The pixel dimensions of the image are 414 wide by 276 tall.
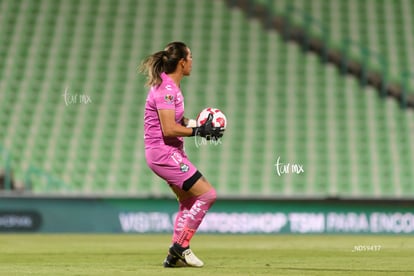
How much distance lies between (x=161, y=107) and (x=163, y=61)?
462 mm

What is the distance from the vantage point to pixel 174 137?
9.38 meters

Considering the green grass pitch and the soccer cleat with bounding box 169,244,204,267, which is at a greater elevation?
the soccer cleat with bounding box 169,244,204,267

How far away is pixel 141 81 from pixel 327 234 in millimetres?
6175

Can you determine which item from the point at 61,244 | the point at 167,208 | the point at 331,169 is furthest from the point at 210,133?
the point at 331,169

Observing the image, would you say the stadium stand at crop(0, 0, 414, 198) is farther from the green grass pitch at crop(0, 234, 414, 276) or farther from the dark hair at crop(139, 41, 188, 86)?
the dark hair at crop(139, 41, 188, 86)

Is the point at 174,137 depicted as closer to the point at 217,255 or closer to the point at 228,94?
the point at 217,255

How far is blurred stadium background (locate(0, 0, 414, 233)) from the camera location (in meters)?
19.3

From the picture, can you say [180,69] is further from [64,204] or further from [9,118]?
[9,118]

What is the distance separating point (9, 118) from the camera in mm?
20469

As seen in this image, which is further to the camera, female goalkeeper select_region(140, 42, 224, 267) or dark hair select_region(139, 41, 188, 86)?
dark hair select_region(139, 41, 188, 86)

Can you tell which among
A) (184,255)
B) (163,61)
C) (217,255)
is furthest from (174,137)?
(217,255)

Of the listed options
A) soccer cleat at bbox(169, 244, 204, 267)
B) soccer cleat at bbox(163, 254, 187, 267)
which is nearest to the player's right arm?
soccer cleat at bbox(169, 244, 204, 267)

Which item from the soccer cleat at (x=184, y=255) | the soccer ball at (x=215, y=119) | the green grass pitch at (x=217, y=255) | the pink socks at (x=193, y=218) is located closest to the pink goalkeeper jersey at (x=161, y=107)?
the soccer ball at (x=215, y=119)

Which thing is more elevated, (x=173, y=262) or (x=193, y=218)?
(x=193, y=218)
